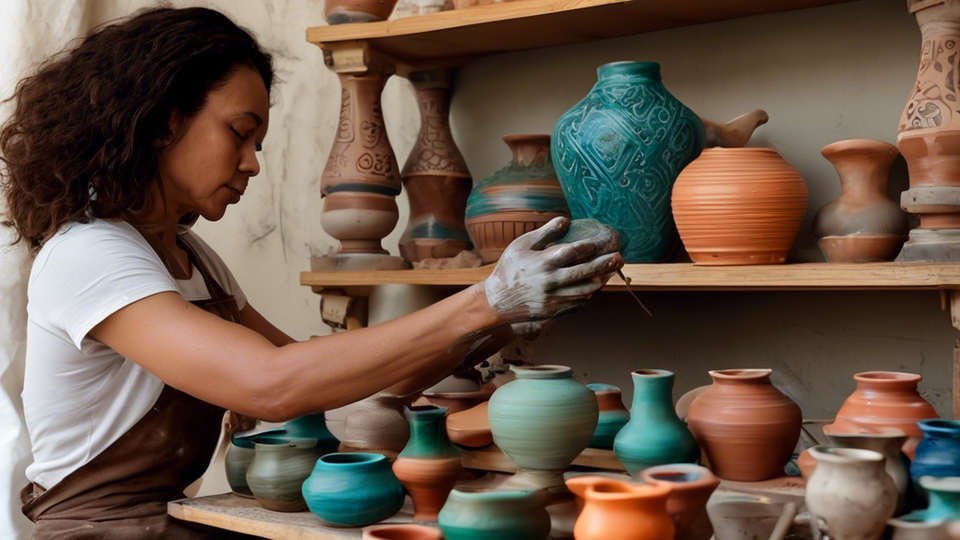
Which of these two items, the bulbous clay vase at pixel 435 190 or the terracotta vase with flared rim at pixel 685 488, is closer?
the terracotta vase with flared rim at pixel 685 488

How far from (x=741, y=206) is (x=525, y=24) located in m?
0.78

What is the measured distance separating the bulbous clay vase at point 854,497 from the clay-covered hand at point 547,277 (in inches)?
18.2

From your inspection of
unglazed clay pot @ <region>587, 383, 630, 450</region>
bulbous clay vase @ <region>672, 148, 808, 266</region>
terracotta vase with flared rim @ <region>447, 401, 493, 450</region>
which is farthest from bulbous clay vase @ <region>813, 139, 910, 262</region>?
terracotta vase with flared rim @ <region>447, 401, 493, 450</region>

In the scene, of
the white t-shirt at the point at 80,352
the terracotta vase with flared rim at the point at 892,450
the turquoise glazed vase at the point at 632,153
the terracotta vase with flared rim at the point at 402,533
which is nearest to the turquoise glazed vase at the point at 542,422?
the terracotta vase with flared rim at the point at 402,533

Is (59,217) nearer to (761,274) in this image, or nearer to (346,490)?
(346,490)

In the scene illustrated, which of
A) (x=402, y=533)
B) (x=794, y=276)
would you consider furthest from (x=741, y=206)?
(x=402, y=533)

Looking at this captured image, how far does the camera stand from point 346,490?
159cm

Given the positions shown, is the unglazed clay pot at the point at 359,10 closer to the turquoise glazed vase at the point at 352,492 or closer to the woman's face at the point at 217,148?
the woman's face at the point at 217,148

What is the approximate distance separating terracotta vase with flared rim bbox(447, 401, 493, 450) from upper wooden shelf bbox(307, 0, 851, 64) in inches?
37.8

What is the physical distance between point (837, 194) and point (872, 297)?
262mm

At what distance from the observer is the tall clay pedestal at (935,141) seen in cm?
168

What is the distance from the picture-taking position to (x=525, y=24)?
7.34ft

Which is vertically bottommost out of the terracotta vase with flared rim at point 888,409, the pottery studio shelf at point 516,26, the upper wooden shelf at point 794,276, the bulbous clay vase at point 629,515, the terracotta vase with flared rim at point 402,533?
the terracotta vase with flared rim at point 402,533

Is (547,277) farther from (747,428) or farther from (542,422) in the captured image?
(747,428)
